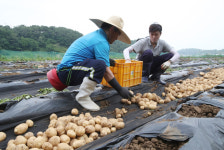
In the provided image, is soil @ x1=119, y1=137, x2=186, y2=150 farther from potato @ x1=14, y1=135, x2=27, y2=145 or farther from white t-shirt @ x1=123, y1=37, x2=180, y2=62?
white t-shirt @ x1=123, y1=37, x2=180, y2=62

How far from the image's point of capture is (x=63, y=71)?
89.2 inches

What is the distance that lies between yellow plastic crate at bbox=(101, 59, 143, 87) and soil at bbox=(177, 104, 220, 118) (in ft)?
4.13

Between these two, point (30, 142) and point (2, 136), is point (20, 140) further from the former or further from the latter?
point (2, 136)


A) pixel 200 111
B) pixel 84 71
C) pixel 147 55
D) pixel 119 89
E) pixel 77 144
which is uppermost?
pixel 147 55

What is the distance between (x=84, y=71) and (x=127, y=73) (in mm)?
1090

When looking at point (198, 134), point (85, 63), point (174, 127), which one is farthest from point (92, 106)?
point (198, 134)

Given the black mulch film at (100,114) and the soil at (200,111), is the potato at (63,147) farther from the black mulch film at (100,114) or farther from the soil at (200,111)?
the soil at (200,111)

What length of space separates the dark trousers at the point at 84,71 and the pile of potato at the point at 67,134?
56cm

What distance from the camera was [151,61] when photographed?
12.0 ft

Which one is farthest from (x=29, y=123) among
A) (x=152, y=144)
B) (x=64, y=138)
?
(x=152, y=144)

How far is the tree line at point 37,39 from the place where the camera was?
25.0m

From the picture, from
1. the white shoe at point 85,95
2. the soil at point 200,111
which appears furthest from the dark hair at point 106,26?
the soil at point 200,111

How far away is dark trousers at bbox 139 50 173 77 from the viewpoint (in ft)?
11.7

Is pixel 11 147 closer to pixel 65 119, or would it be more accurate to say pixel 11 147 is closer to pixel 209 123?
pixel 65 119
